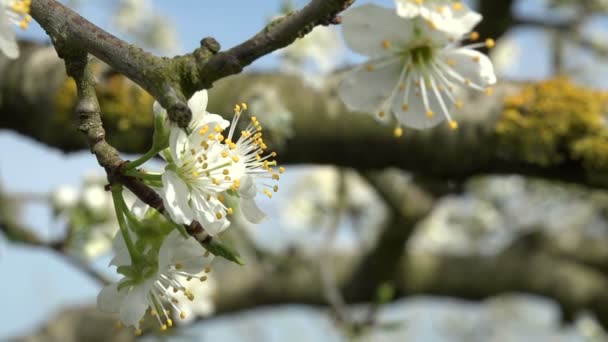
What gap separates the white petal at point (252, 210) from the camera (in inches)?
→ 28.0

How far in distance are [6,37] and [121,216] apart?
0.60ft

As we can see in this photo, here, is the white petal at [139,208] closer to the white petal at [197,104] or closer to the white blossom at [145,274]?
the white blossom at [145,274]

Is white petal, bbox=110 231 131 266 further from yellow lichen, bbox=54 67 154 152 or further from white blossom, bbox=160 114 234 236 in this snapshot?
yellow lichen, bbox=54 67 154 152

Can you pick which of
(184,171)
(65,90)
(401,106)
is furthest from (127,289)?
(65,90)

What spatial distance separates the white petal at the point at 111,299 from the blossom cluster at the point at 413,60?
0.33 metres

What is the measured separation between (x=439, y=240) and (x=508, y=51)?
1496mm

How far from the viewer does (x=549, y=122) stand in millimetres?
1643

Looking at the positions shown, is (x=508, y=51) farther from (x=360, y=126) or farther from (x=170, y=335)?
(x=170, y=335)

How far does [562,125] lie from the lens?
1.64 m

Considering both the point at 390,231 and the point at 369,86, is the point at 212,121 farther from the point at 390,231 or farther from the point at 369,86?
the point at 390,231

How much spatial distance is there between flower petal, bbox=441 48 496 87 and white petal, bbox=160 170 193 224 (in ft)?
1.17

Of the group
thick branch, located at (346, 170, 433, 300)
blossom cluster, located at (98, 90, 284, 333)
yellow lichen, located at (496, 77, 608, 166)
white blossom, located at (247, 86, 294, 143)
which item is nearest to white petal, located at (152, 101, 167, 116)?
blossom cluster, located at (98, 90, 284, 333)

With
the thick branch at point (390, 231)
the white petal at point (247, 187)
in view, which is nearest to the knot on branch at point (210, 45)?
the white petal at point (247, 187)

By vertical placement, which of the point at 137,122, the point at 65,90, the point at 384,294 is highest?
the point at 65,90
